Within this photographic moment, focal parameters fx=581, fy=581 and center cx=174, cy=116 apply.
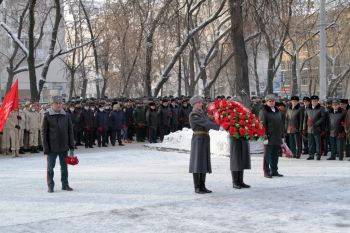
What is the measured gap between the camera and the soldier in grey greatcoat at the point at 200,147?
11.6m

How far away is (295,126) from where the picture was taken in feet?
60.5

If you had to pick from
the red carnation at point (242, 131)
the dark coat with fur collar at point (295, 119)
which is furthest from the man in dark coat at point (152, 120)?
the red carnation at point (242, 131)

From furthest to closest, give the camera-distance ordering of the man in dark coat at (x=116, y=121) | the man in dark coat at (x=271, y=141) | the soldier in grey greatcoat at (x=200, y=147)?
1. the man in dark coat at (x=116, y=121)
2. the man in dark coat at (x=271, y=141)
3. the soldier in grey greatcoat at (x=200, y=147)

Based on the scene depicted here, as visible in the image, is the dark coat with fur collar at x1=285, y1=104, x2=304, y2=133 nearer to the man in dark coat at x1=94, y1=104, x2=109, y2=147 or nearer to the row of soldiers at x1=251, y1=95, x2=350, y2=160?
the row of soldiers at x1=251, y1=95, x2=350, y2=160

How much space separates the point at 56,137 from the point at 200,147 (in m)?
3.04

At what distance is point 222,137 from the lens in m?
19.2

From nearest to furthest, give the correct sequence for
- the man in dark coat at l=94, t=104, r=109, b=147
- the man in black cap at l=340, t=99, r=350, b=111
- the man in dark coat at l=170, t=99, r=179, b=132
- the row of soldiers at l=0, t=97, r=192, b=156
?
the man in black cap at l=340, t=99, r=350, b=111
the row of soldiers at l=0, t=97, r=192, b=156
the man in dark coat at l=94, t=104, r=109, b=147
the man in dark coat at l=170, t=99, r=179, b=132

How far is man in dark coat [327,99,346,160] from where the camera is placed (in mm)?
17703

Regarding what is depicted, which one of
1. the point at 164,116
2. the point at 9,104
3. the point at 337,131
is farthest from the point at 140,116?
the point at 337,131

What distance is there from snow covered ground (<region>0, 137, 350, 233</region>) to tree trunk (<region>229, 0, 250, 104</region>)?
236 inches

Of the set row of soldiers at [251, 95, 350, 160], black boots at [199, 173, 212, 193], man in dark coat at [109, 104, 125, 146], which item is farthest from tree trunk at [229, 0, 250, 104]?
black boots at [199, 173, 212, 193]

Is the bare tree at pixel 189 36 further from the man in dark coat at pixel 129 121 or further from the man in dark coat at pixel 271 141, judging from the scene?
the man in dark coat at pixel 271 141

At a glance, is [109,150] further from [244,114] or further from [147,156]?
[244,114]

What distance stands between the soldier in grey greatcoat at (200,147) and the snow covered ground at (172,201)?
0.32 meters
